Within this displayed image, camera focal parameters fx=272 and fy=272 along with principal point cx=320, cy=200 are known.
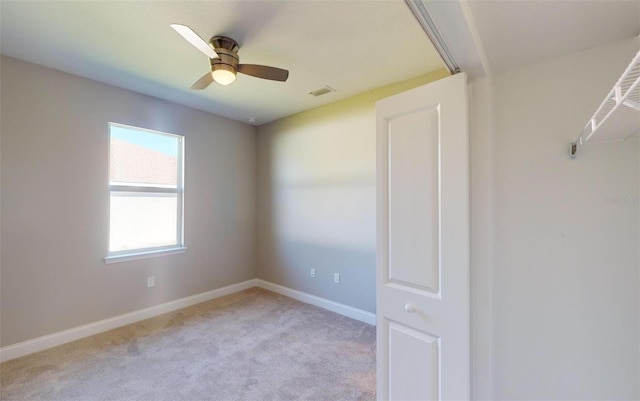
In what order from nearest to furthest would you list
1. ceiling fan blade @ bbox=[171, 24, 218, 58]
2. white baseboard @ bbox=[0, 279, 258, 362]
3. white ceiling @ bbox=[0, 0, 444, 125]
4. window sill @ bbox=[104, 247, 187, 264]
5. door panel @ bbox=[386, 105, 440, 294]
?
1. door panel @ bbox=[386, 105, 440, 294]
2. ceiling fan blade @ bbox=[171, 24, 218, 58]
3. white ceiling @ bbox=[0, 0, 444, 125]
4. white baseboard @ bbox=[0, 279, 258, 362]
5. window sill @ bbox=[104, 247, 187, 264]

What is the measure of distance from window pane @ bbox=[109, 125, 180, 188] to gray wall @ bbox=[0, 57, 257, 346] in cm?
12

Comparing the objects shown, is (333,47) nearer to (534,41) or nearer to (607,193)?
(534,41)

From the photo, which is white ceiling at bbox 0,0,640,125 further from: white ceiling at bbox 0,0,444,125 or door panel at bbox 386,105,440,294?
door panel at bbox 386,105,440,294

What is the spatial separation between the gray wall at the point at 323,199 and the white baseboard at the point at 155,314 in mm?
91

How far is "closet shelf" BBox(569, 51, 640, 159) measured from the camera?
31.2 inches

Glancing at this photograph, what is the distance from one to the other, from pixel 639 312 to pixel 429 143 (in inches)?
A: 46.1

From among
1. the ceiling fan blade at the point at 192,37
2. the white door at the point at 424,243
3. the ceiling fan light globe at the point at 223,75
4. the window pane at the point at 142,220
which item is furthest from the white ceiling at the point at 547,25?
the window pane at the point at 142,220

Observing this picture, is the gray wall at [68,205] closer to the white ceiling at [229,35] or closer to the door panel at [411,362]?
the white ceiling at [229,35]

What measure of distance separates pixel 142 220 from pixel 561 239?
3820mm

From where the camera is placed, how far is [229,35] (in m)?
2.00

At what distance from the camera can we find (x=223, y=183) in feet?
13.0

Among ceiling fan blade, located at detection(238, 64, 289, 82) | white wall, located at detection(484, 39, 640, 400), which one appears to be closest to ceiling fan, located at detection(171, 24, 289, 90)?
ceiling fan blade, located at detection(238, 64, 289, 82)

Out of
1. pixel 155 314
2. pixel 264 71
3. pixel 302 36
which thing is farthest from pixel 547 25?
pixel 155 314

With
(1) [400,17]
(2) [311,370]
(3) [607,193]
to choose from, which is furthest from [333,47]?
(2) [311,370]
